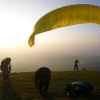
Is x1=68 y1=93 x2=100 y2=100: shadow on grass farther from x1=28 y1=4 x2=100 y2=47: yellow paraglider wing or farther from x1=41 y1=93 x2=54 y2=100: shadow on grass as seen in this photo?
x1=28 y1=4 x2=100 y2=47: yellow paraglider wing

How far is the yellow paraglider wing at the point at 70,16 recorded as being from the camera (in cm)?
893

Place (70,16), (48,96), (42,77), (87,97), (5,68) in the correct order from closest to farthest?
1. (70,16)
2. (87,97)
3. (48,96)
4. (42,77)
5. (5,68)

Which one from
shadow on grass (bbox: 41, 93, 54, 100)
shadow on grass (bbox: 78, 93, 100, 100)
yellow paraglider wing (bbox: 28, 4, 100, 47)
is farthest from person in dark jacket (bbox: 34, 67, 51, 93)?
yellow paraglider wing (bbox: 28, 4, 100, 47)

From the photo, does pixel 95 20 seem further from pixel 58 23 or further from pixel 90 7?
pixel 58 23

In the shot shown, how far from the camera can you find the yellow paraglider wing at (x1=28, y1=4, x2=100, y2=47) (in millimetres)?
8930

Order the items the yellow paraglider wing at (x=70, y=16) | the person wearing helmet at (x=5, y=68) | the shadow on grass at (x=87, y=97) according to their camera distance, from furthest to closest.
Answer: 1. the person wearing helmet at (x=5, y=68)
2. the shadow on grass at (x=87, y=97)
3. the yellow paraglider wing at (x=70, y=16)

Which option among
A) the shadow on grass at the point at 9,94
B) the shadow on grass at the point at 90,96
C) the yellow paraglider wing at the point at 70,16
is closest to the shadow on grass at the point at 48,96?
the shadow on grass at the point at 9,94

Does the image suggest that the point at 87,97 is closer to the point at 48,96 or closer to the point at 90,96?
the point at 90,96

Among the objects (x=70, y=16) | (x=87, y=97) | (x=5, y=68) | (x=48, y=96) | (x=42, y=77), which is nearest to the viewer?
(x=70, y=16)

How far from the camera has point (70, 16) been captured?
9.17 metres

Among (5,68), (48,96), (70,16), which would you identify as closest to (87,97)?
(48,96)

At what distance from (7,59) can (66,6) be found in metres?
7.86

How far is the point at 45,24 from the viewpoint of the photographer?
886 centimetres

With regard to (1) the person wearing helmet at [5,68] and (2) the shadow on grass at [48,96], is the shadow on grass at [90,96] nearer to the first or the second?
(2) the shadow on grass at [48,96]
